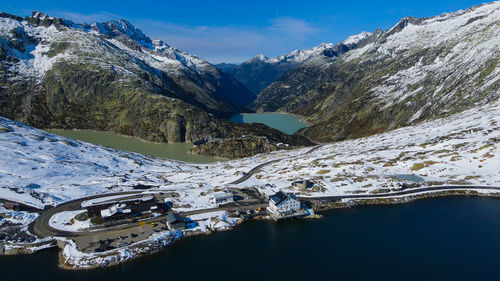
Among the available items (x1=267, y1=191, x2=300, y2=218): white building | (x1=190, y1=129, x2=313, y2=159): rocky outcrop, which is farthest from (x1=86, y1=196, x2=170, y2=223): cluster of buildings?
(x1=190, y1=129, x2=313, y2=159): rocky outcrop

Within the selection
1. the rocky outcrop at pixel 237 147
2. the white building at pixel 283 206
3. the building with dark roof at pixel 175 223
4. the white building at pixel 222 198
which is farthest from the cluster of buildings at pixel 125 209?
the rocky outcrop at pixel 237 147

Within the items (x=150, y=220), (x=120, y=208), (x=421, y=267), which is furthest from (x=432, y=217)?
(x=120, y=208)

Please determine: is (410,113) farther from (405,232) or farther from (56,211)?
(56,211)

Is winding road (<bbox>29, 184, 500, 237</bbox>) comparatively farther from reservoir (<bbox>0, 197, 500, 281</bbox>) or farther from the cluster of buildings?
reservoir (<bbox>0, 197, 500, 281</bbox>)

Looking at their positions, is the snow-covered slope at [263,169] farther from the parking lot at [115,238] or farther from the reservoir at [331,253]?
the reservoir at [331,253]

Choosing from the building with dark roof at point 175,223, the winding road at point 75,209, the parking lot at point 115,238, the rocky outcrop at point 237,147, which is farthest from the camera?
the rocky outcrop at point 237,147

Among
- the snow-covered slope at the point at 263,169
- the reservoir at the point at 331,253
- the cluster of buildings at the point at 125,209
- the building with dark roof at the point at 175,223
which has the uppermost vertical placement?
the snow-covered slope at the point at 263,169
